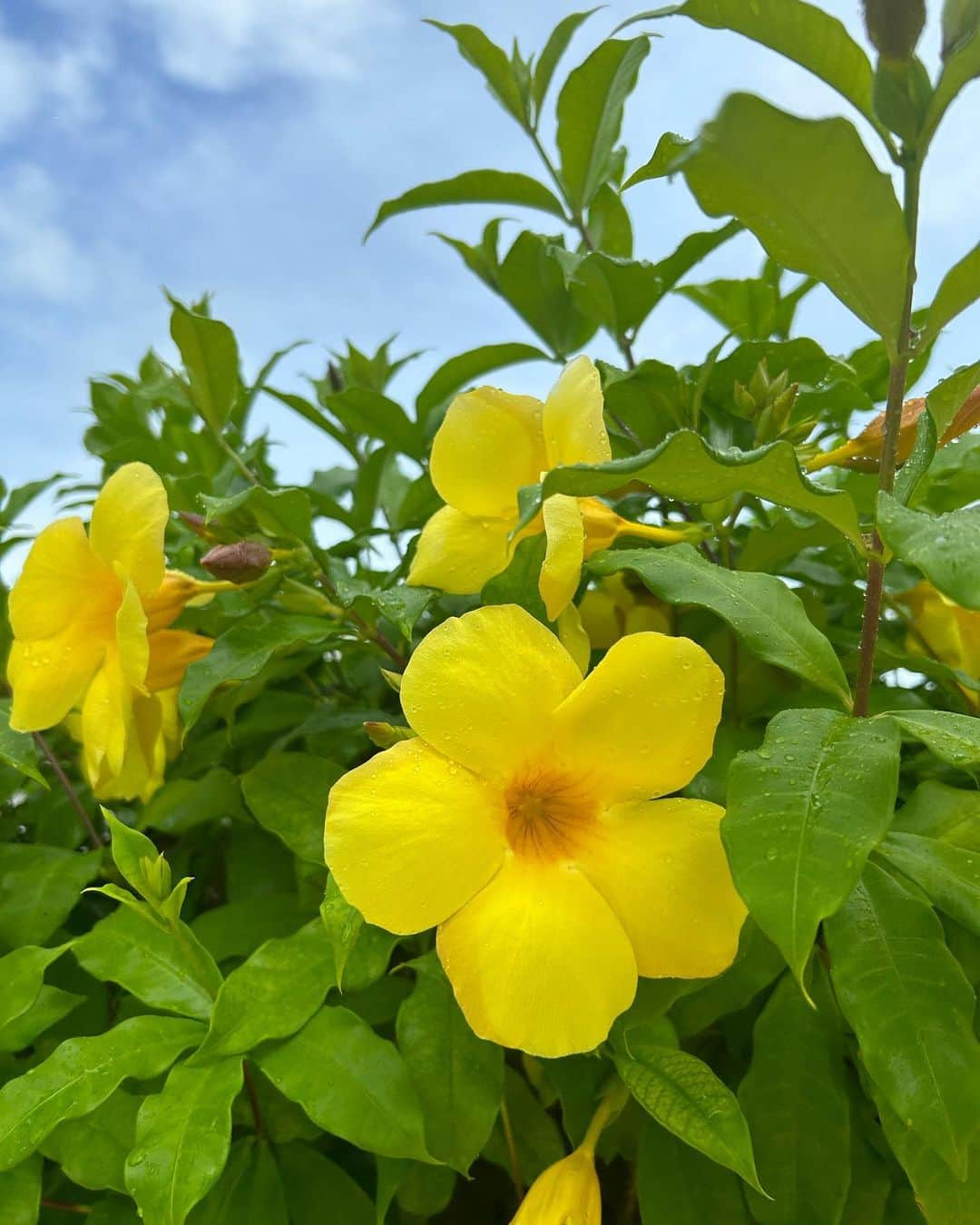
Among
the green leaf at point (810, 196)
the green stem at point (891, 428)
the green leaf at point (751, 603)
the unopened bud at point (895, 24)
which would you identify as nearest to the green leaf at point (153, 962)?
the green leaf at point (751, 603)

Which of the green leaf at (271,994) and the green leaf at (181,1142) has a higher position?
the green leaf at (271,994)

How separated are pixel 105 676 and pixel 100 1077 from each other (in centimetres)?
37

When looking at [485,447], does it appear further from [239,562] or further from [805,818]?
[805,818]

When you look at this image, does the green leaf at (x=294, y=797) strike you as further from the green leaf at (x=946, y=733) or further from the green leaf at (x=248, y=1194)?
the green leaf at (x=946, y=733)

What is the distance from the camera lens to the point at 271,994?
28.9 inches

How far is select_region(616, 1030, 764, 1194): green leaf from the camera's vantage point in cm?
61

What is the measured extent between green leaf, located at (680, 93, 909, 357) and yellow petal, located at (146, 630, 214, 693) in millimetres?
651

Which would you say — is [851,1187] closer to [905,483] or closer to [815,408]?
[905,483]

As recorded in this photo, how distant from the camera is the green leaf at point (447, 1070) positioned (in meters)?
0.70

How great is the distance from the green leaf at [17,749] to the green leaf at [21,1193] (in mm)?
306

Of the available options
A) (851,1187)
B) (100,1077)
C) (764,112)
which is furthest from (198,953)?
(764,112)

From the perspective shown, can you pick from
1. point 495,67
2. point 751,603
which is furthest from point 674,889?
point 495,67

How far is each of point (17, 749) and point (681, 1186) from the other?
0.70 metres

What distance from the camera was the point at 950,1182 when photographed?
0.64m
